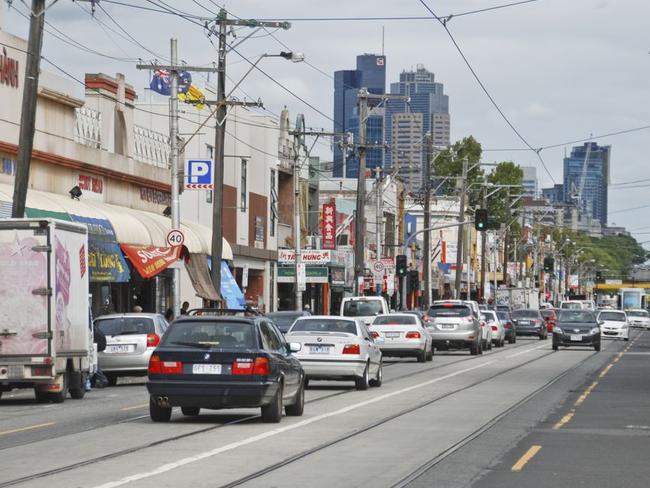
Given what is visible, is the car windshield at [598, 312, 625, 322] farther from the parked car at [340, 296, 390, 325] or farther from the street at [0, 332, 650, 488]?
the street at [0, 332, 650, 488]

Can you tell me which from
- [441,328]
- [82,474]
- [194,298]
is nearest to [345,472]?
[82,474]

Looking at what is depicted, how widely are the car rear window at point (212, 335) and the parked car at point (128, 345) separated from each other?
36.7 ft

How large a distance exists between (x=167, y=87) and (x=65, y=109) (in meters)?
14.2

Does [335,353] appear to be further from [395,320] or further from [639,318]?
[639,318]

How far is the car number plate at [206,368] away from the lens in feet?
66.7

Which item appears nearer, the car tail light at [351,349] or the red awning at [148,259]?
the car tail light at [351,349]

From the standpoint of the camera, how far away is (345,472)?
582 inches

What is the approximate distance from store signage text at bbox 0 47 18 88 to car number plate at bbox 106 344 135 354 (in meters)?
9.50

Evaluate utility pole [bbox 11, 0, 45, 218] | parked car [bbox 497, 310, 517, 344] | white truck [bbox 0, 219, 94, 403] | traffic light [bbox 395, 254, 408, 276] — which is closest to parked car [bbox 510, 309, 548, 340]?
parked car [bbox 497, 310, 517, 344]

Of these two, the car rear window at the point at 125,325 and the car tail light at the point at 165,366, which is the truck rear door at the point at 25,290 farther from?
the car rear window at the point at 125,325

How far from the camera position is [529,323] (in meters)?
76.7

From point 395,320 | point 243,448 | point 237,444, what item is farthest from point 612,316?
point 243,448

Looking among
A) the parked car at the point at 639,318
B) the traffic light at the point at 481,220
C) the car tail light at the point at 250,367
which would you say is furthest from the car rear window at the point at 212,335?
the parked car at the point at 639,318

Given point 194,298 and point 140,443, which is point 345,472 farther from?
point 194,298
